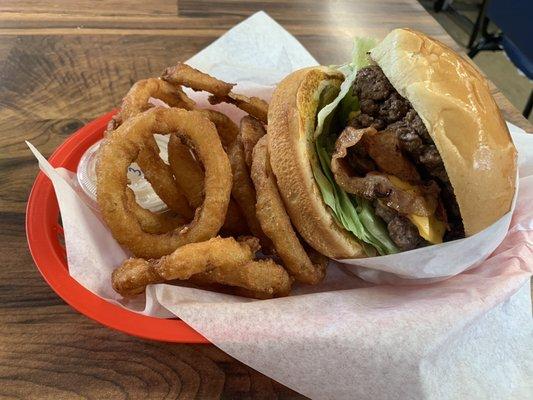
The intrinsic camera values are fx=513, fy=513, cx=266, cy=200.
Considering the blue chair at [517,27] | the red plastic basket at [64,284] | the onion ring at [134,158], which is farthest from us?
the blue chair at [517,27]

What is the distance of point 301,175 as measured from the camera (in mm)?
1158

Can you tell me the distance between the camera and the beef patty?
3.64ft

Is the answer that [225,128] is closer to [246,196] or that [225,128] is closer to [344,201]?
[246,196]

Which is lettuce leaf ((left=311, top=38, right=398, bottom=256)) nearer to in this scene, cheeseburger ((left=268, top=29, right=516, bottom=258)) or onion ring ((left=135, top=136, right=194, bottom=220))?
cheeseburger ((left=268, top=29, right=516, bottom=258))

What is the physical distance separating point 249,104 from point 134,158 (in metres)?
0.36

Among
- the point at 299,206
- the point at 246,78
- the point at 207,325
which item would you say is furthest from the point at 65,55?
the point at 207,325

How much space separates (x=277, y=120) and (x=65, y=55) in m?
1.01

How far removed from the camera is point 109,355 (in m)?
1.05

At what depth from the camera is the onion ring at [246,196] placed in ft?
4.09

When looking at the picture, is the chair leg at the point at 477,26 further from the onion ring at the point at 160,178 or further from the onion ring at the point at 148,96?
the onion ring at the point at 160,178

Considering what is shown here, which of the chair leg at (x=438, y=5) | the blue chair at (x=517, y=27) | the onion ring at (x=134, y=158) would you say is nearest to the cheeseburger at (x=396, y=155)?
the onion ring at (x=134, y=158)

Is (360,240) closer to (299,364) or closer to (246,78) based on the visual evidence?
(299,364)

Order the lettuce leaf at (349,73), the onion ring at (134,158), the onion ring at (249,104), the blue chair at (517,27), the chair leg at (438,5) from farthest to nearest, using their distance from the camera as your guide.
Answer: the chair leg at (438,5) → the blue chair at (517,27) → the onion ring at (249,104) → the lettuce leaf at (349,73) → the onion ring at (134,158)

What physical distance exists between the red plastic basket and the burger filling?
455 mm
